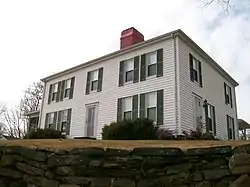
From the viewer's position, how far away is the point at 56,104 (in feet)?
66.5

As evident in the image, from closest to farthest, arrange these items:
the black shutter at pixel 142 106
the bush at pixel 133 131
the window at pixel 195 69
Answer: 1. the bush at pixel 133 131
2. the black shutter at pixel 142 106
3. the window at pixel 195 69

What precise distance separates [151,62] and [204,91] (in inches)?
133

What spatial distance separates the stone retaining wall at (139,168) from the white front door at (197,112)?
417 inches

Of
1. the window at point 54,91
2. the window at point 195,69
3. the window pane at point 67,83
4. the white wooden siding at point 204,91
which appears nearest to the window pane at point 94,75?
the window pane at point 67,83

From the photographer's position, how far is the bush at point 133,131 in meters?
13.0

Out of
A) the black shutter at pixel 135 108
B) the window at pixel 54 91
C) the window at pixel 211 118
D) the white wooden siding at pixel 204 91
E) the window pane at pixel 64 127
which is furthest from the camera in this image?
the window at pixel 54 91

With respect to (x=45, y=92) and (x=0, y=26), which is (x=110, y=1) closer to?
(x=0, y=26)

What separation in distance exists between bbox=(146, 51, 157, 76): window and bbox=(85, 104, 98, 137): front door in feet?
12.6

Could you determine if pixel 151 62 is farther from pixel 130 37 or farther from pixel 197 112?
pixel 197 112

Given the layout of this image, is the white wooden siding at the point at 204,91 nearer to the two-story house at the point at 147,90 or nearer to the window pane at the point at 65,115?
the two-story house at the point at 147,90

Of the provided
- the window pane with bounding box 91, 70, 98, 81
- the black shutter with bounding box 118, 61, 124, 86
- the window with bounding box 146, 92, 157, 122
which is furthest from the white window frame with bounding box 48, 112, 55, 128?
the window with bounding box 146, 92, 157, 122

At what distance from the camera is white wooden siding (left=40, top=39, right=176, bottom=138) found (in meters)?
14.6

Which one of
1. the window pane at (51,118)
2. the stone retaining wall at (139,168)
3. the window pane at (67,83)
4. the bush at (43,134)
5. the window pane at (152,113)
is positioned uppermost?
the window pane at (67,83)

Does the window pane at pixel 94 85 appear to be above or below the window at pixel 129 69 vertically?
below
